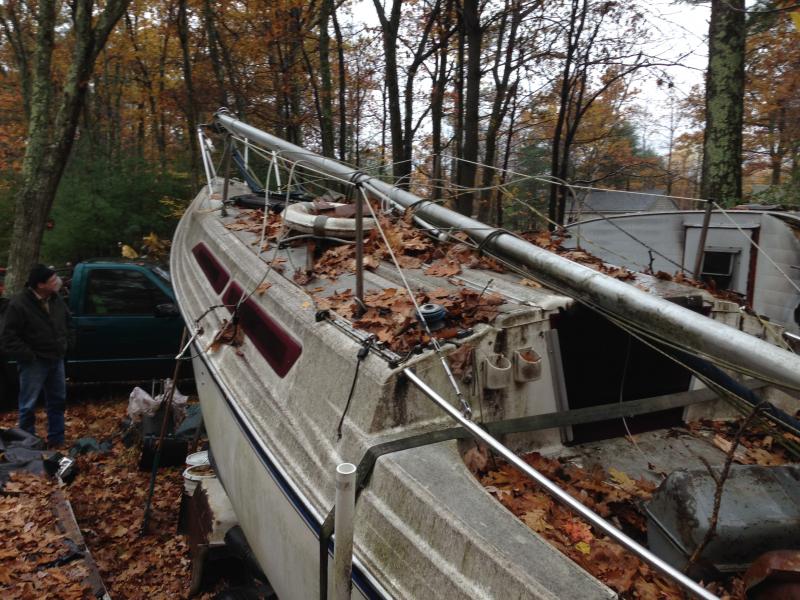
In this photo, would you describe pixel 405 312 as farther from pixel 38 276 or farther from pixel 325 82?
pixel 325 82

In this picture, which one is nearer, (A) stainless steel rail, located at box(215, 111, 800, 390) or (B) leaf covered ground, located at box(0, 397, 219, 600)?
(A) stainless steel rail, located at box(215, 111, 800, 390)

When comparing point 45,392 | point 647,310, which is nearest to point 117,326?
point 45,392

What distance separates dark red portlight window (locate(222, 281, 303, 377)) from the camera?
11.5ft

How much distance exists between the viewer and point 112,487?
550cm

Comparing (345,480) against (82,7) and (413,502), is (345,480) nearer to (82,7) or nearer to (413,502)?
(413,502)

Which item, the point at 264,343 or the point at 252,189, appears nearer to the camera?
the point at 264,343

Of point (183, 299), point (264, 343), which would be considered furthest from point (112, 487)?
point (264, 343)

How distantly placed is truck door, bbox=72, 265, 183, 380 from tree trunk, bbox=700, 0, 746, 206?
812 centimetres

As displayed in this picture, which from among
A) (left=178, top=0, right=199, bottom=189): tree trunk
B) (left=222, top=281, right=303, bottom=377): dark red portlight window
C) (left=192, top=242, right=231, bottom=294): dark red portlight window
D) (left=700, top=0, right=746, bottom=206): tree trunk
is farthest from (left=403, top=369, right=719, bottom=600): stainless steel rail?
(left=178, top=0, right=199, bottom=189): tree trunk

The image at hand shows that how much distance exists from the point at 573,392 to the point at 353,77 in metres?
20.9

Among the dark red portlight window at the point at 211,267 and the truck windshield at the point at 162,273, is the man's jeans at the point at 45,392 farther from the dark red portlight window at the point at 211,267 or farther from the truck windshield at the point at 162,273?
the truck windshield at the point at 162,273

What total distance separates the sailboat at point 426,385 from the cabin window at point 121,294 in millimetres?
2994

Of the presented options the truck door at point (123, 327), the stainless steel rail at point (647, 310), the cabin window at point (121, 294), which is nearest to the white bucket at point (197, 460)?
the truck door at point (123, 327)

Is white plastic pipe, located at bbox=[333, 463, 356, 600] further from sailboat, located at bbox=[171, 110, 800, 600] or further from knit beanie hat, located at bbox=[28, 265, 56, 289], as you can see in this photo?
knit beanie hat, located at bbox=[28, 265, 56, 289]
